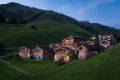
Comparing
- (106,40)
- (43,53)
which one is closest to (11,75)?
(43,53)

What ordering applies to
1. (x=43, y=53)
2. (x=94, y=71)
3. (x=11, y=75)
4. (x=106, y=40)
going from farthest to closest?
1. (x=106, y=40)
2. (x=43, y=53)
3. (x=11, y=75)
4. (x=94, y=71)

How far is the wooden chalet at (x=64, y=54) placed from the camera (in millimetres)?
98412

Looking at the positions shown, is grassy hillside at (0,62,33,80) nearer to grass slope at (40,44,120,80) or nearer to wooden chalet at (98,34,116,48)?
grass slope at (40,44,120,80)

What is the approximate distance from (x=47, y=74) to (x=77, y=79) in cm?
1215

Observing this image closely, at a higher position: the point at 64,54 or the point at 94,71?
the point at 64,54

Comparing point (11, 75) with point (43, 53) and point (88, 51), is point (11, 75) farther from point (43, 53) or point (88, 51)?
point (43, 53)

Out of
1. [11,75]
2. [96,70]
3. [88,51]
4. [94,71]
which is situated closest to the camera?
[94,71]

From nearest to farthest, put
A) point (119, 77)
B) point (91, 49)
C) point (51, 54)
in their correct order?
1. point (119, 77)
2. point (91, 49)
3. point (51, 54)

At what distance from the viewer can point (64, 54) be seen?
102m

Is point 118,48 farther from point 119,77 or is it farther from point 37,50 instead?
point 37,50

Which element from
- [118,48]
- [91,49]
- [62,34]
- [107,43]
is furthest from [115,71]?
[62,34]

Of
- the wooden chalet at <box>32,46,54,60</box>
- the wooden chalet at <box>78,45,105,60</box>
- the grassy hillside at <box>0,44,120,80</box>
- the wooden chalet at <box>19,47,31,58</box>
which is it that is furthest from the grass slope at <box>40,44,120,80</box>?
the wooden chalet at <box>19,47,31,58</box>

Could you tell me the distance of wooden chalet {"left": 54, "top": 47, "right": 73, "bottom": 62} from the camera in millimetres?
98412

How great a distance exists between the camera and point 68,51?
330 ft
